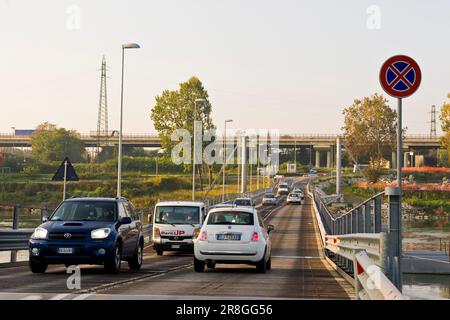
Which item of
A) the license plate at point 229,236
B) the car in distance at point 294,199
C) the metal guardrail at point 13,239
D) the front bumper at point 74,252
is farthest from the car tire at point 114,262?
the car in distance at point 294,199

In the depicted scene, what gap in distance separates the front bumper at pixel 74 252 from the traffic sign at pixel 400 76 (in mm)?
7359

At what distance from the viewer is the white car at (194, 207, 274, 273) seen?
19016mm

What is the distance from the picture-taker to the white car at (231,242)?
62.4ft

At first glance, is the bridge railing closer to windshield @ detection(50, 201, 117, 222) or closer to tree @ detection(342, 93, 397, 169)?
windshield @ detection(50, 201, 117, 222)

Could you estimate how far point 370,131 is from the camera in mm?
148000

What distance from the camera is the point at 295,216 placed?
72.5 m

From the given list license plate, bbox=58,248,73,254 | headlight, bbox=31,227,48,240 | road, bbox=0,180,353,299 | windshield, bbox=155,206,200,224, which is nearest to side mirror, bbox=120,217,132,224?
road, bbox=0,180,353,299

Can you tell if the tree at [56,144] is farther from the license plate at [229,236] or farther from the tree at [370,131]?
the license plate at [229,236]

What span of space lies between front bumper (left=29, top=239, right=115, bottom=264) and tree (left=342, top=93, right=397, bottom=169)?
131442 millimetres

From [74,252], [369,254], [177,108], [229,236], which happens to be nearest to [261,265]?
[229,236]

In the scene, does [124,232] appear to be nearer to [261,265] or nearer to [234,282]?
[261,265]

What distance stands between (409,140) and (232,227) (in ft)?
489
